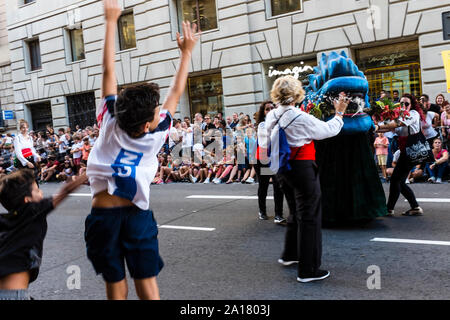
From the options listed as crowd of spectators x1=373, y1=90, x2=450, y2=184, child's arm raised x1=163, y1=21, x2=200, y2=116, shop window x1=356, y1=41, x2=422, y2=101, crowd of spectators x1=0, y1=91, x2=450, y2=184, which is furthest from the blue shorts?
shop window x1=356, y1=41, x2=422, y2=101

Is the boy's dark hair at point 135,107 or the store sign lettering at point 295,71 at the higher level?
the store sign lettering at point 295,71

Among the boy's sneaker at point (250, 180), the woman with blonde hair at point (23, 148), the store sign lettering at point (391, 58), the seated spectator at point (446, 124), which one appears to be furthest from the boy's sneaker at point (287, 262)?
the store sign lettering at point (391, 58)

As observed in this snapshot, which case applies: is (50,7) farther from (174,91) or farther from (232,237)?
(174,91)

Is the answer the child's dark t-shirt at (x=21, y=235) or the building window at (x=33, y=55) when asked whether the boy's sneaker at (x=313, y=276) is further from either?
the building window at (x=33, y=55)

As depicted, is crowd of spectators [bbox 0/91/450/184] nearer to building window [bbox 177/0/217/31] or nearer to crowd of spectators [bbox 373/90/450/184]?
crowd of spectators [bbox 373/90/450/184]

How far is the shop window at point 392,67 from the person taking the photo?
14.6 m

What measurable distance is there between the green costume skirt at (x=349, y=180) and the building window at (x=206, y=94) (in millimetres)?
12403

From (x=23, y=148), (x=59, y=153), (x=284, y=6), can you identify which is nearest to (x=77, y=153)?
(x=59, y=153)

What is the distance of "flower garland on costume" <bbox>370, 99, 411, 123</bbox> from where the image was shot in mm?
6988

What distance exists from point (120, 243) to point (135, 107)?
2.68 ft

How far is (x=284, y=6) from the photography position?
1677cm

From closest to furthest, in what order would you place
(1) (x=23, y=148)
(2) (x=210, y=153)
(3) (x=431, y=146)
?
(3) (x=431, y=146), (1) (x=23, y=148), (2) (x=210, y=153)

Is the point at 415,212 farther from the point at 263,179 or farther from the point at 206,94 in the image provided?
the point at 206,94
